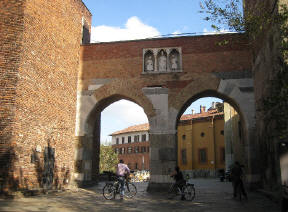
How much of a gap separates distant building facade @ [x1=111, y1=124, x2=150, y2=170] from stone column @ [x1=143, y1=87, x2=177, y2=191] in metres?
43.5

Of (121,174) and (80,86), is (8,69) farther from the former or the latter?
(121,174)

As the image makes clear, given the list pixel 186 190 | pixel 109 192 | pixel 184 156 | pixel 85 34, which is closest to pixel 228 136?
pixel 184 156

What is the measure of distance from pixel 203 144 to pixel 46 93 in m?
27.9

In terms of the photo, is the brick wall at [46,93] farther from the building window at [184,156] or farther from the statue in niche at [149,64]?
the building window at [184,156]

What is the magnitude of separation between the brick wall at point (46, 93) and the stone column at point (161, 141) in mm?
3632

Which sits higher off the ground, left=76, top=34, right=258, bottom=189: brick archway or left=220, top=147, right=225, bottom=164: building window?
left=76, top=34, right=258, bottom=189: brick archway

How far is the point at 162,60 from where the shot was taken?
14562 mm

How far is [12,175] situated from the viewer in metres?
9.74

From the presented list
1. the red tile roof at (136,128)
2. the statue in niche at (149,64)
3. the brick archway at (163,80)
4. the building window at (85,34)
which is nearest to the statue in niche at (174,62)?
the brick archway at (163,80)

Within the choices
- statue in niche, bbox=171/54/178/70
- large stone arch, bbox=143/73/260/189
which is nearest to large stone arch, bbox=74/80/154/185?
large stone arch, bbox=143/73/260/189

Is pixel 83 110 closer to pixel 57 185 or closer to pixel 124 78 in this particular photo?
pixel 124 78

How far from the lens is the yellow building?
36.2 metres

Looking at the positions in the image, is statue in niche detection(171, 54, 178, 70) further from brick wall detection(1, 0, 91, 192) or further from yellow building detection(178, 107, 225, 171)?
yellow building detection(178, 107, 225, 171)

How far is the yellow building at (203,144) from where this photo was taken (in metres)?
36.2
